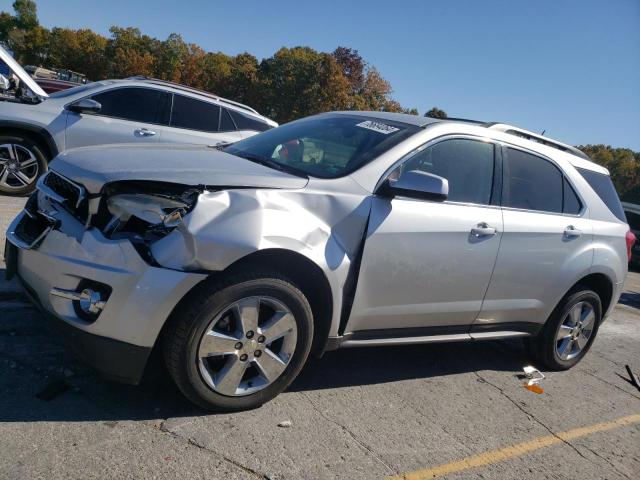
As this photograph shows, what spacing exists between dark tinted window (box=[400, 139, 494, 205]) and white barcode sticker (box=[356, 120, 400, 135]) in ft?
0.96

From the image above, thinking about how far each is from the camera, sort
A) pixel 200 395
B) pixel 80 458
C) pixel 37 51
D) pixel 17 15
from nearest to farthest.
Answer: pixel 80 458, pixel 200 395, pixel 37 51, pixel 17 15

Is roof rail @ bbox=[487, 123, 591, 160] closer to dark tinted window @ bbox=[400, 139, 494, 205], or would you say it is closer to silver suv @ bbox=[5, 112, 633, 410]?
silver suv @ bbox=[5, 112, 633, 410]

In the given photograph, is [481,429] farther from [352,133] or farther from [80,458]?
[80,458]

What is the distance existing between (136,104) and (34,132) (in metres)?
1.35

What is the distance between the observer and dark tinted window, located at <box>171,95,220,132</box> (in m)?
7.98

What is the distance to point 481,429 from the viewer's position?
357 centimetres

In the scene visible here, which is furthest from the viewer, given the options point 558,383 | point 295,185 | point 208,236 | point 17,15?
point 17,15

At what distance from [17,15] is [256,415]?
104 m

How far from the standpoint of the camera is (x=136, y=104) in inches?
303

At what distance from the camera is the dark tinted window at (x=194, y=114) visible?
798cm

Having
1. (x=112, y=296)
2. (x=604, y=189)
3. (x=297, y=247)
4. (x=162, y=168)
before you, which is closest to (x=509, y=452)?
(x=297, y=247)

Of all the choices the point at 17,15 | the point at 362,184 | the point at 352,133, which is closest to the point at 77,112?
the point at 352,133

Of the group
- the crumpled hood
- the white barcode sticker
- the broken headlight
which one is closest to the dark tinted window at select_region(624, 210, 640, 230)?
the white barcode sticker

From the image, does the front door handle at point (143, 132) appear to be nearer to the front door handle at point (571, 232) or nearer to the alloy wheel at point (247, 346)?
the alloy wheel at point (247, 346)
